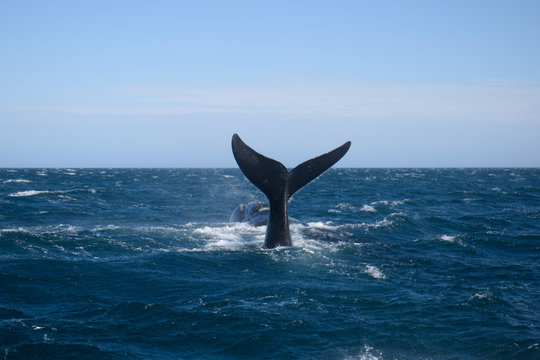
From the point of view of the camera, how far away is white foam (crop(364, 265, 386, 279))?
9.62 metres

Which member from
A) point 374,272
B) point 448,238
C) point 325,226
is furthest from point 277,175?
point 448,238

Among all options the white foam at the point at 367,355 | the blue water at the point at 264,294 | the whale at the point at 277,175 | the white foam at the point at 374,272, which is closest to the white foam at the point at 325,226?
the blue water at the point at 264,294

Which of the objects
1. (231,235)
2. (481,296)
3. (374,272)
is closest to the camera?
(481,296)

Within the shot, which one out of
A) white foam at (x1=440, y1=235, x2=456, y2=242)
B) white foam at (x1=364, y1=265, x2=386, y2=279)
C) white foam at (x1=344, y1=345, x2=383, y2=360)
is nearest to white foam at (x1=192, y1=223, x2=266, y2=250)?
white foam at (x1=364, y1=265, x2=386, y2=279)

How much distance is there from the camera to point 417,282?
9.24 meters

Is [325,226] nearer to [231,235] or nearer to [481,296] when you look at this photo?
[231,235]

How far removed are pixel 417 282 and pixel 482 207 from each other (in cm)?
1964

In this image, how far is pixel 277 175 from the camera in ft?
36.0

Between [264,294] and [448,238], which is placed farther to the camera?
[448,238]

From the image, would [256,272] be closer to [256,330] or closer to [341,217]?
[256,330]

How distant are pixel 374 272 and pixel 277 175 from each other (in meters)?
2.96

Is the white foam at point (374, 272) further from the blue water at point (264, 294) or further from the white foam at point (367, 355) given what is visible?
the white foam at point (367, 355)

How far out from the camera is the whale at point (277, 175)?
10.4 m

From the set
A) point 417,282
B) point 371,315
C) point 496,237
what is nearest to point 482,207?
point 496,237
